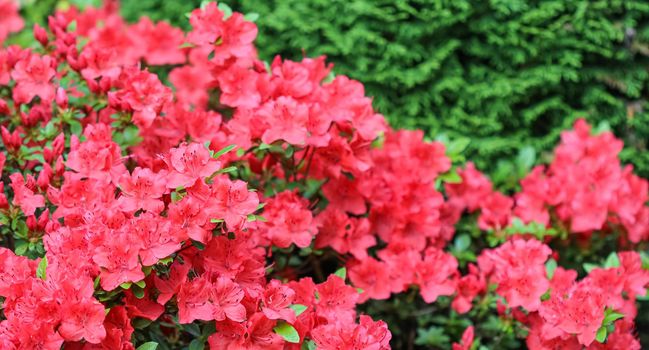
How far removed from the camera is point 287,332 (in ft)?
6.07

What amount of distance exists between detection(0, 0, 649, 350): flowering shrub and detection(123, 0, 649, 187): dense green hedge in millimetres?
286

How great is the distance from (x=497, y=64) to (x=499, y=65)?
1cm

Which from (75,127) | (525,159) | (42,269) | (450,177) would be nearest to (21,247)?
(42,269)

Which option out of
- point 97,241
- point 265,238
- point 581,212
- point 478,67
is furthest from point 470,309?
point 97,241

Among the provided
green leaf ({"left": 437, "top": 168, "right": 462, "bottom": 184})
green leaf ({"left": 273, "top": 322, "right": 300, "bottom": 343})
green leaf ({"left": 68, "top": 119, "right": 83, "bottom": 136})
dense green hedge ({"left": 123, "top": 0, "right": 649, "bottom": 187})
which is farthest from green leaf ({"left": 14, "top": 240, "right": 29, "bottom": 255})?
dense green hedge ({"left": 123, "top": 0, "right": 649, "bottom": 187})

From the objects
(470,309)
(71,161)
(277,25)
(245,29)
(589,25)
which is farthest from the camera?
(277,25)

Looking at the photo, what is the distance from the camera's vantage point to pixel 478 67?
3180mm

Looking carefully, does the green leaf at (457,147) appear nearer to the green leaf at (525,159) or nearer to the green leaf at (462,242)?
the green leaf at (462,242)

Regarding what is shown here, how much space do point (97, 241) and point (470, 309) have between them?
52.1 inches

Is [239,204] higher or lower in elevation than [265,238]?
higher

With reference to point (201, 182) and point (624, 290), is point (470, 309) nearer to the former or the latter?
point (624, 290)

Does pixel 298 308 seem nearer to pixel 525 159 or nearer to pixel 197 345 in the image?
pixel 197 345

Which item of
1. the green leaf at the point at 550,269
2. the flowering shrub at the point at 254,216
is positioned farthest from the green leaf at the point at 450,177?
the green leaf at the point at 550,269

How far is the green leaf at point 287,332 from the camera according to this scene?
1830 mm
